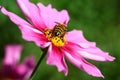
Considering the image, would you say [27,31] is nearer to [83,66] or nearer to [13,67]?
[83,66]

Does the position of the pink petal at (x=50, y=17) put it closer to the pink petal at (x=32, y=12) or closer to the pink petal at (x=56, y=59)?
the pink petal at (x=32, y=12)

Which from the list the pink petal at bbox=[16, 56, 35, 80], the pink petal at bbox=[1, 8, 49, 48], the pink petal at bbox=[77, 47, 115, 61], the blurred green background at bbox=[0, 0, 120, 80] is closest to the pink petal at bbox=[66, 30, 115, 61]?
the pink petal at bbox=[77, 47, 115, 61]


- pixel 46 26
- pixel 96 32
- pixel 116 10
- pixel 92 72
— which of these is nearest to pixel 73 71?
pixel 96 32

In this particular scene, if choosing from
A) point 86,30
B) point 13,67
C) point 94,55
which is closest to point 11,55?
point 13,67

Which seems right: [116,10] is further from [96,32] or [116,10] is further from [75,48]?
[75,48]

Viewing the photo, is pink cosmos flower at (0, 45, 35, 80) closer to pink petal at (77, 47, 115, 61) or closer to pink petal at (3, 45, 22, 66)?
pink petal at (3, 45, 22, 66)

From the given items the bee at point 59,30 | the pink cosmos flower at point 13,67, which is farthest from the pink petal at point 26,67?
the bee at point 59,30
